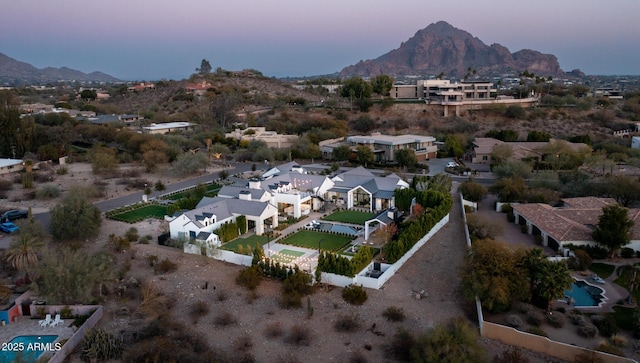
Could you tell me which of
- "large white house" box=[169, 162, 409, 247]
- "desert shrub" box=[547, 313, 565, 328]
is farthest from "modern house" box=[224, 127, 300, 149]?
"desert shrub" box=[547, 313, 565, 328]

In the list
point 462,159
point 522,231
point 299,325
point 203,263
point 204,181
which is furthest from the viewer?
point 462,159

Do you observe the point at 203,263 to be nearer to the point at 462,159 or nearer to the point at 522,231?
the point at 522,231

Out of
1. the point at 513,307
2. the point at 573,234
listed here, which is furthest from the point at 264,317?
the point at 573,234

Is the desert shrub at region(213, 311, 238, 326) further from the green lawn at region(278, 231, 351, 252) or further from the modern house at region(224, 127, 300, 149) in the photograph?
the modern house at region(224, 127, 300, 149)

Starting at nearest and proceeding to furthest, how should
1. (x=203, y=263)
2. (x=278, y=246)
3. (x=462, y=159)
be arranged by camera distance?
(x=203, y=263), (x=278, y=246), (x=462, y=159)

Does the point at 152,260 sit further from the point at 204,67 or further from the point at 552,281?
the point at 204,67

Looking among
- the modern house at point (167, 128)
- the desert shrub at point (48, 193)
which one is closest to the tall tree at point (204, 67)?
the modern house at point (167, 128)
